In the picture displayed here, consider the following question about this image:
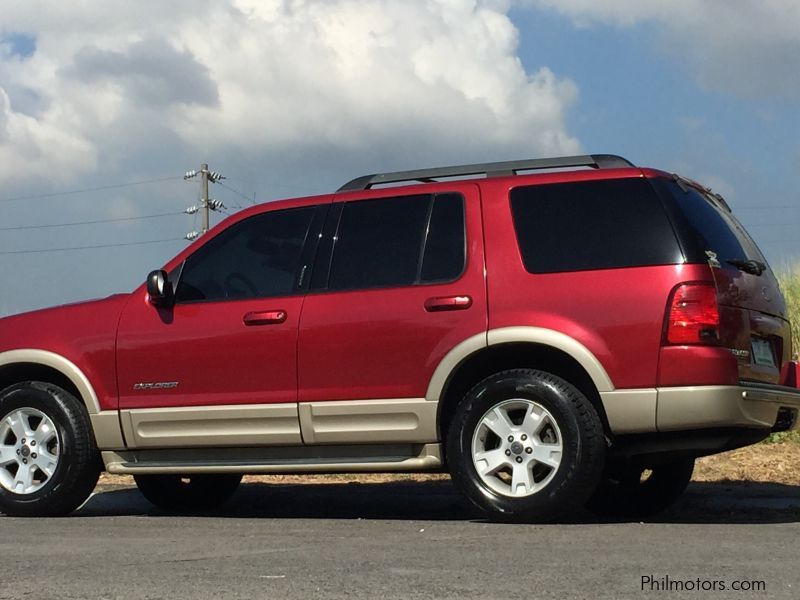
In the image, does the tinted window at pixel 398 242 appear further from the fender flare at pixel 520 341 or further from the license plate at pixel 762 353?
the license plate at pixel 762 353

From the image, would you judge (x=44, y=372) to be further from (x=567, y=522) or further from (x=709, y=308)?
(x=709, y=308)

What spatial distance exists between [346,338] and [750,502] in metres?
2.72

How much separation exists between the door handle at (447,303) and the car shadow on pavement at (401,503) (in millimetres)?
1320

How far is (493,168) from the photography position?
770 centimetres

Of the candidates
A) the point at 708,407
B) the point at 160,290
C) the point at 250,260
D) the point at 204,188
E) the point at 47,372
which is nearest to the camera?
the point at 708,407

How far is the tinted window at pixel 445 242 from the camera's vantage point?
7.46m

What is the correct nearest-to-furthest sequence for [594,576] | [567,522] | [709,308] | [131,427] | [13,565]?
[594,576] → [13,565] → [709,308] → [567,522] → [131,427]

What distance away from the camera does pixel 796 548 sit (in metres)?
6.11

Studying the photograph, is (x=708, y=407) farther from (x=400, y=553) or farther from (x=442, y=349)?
(x=400, y=553)

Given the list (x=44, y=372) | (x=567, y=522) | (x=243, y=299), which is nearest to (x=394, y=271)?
(x=243, y=299)

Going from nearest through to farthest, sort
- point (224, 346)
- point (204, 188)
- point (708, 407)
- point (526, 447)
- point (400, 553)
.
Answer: point (400, 553), point (708, 407), point (526, 447), point (224, 346), point (204, 188)

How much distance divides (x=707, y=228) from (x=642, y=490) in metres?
1.88

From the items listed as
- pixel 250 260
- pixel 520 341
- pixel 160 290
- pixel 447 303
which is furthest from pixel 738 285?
pixel 160 290
